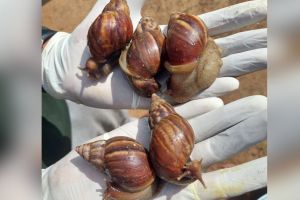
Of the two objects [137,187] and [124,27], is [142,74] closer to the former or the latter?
[124,27]

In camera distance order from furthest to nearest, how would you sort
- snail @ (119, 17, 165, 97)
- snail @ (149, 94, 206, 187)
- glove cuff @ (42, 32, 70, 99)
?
Answer: 1. glove cuff @ (42, 32, 70, 99)
2. snail @ (119, 17, 165, 97)
3. snail @ (149, 94, 206, 187)

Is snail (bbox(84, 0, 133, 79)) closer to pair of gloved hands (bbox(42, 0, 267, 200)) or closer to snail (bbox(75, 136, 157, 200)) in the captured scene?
pair of gloved hands (bbox(42, 0, 267, 200))

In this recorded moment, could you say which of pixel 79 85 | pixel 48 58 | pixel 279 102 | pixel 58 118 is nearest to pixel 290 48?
pixel 279 102

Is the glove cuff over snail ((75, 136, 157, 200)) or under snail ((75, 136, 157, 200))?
over

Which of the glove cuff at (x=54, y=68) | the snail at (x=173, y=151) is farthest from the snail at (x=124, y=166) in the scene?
the glove cuff at (x=54, y=68)

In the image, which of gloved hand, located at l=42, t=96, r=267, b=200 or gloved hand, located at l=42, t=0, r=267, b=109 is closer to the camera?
gloved hand, located at l=42, t=96, r=267, b=200

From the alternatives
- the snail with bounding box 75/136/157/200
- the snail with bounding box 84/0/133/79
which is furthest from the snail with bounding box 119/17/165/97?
the snail with bounding box 75/136/157/200

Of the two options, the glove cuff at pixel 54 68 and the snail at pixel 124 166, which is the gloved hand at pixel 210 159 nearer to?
the snail at pixel 124 166
